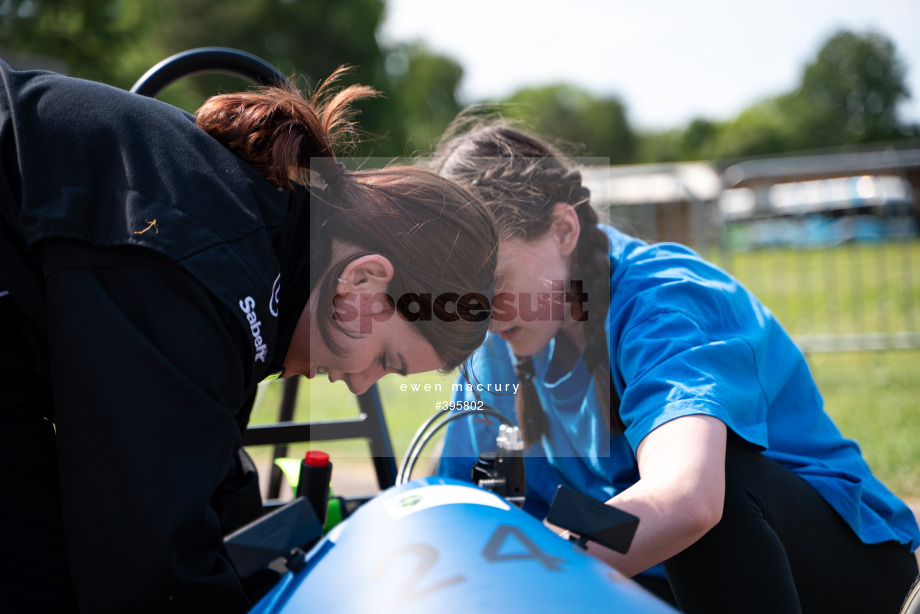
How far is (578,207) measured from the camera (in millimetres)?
1638

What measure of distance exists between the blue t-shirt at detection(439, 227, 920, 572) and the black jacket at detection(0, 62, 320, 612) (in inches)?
24.5

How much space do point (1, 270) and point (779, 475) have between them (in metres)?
1.16

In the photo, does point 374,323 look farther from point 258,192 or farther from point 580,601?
point 580,601

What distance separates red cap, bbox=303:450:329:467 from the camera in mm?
1390

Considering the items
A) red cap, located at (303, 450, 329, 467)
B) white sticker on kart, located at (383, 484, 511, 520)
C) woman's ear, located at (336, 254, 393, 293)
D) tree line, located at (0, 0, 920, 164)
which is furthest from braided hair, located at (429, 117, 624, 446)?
white sticker on kart, located at (383, 484, 511, 520)

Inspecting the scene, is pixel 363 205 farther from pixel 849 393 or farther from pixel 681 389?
pixel 849 393

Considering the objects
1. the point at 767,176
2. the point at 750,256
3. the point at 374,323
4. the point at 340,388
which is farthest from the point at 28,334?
the point at 750,256

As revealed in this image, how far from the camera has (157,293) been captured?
82 cm

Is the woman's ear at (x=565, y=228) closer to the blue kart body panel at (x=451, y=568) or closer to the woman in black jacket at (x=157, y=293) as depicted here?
the woman in black jacket at (x=157, y=293)

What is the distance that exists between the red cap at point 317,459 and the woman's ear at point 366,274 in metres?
0.47

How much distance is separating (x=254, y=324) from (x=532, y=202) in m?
0.76

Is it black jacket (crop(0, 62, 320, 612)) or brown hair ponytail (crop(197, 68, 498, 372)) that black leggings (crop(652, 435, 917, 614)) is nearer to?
brown hair ponytail (crop(197, 68, 498, 372))

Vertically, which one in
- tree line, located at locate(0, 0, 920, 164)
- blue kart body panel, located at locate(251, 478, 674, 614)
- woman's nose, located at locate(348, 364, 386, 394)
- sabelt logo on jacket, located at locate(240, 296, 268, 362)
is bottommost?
blue kart body panel, located at locate(251, 478, 674, 614)

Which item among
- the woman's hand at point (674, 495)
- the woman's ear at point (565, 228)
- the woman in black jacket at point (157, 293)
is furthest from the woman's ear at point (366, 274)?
the woman's ear at point (565, 228)
